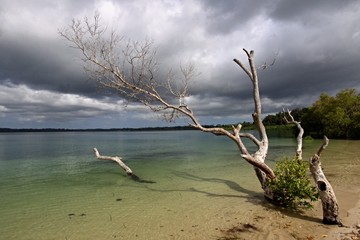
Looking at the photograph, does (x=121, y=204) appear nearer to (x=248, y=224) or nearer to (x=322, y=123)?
(x=248, y=224)

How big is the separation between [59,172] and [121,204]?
45.8ft

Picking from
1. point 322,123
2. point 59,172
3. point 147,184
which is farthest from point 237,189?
point 322,123

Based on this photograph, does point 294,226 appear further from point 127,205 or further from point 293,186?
point 127,205

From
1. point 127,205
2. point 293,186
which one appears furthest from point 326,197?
point 127,205

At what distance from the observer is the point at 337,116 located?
66125 mm

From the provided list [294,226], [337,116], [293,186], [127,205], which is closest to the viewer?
[294,226]

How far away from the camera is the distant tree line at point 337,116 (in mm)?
65000

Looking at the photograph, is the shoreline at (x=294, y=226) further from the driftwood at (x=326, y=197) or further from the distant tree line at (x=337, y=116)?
the distant tree line at (x=337, y=116)

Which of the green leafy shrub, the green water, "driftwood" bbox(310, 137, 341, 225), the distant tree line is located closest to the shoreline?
"driftwood" bbox(310, 137, 341, 225)

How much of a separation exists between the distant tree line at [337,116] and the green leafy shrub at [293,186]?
57.7 metres

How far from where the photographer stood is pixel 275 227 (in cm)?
891

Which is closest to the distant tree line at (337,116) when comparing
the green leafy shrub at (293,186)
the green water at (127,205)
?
the green water at (127,205)

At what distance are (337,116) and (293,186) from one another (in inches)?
2546

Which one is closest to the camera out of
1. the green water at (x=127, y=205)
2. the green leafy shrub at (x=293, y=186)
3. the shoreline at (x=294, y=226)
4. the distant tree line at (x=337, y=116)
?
the shoreline at (x=294, y=226)
